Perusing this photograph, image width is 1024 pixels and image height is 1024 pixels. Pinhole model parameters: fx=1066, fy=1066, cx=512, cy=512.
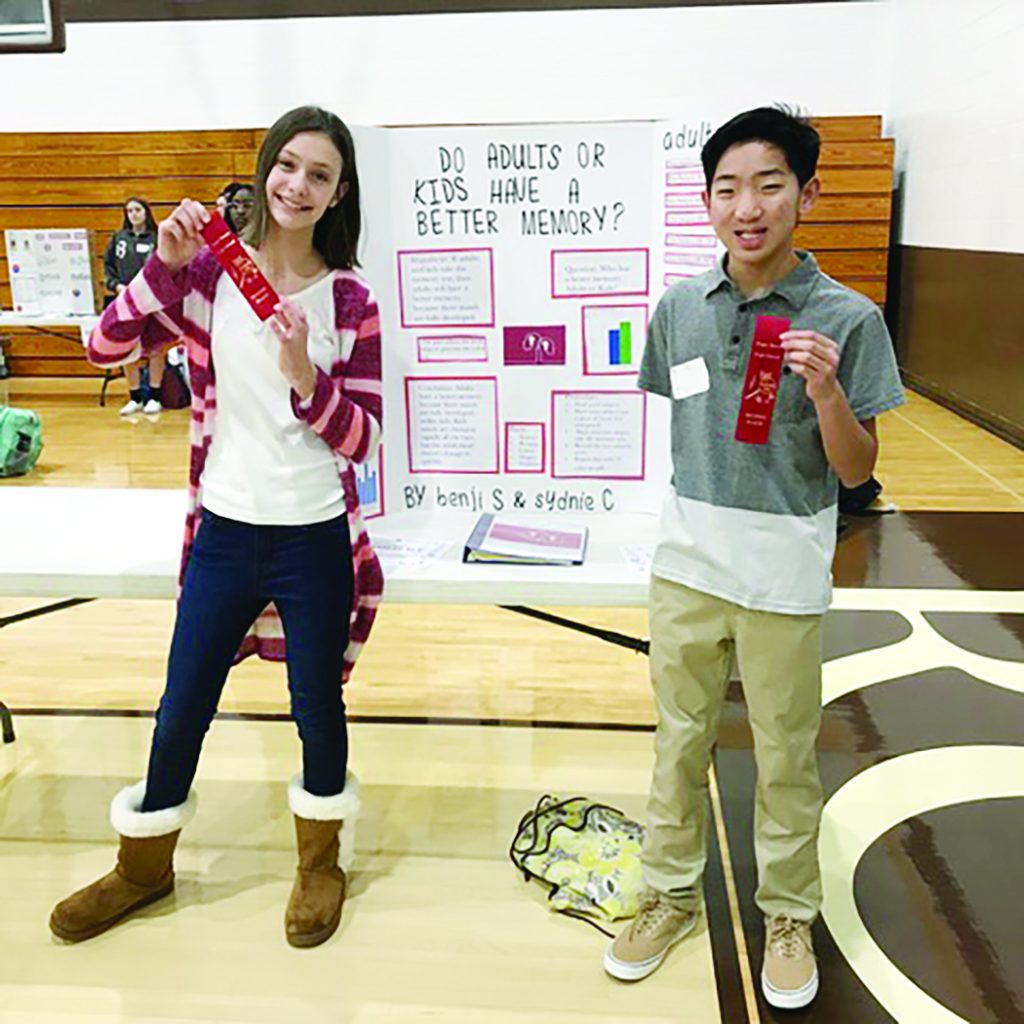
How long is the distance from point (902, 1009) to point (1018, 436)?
505 centimetres

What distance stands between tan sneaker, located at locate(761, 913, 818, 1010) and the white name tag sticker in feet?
3.02

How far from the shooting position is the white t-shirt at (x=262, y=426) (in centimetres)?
182

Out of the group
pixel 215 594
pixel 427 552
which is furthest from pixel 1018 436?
pixel 215 594

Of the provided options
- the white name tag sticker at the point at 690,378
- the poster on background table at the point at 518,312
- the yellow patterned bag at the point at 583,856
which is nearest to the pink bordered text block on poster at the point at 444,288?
the poster on background table at the point at 518,312

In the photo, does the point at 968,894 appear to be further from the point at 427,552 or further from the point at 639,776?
the point at 427,552

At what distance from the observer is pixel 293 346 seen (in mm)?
1716

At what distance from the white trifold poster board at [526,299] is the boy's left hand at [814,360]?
78 cm

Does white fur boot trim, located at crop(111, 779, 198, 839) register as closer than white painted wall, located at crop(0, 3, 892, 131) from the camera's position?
Yes

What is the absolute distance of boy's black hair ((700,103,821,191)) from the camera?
1553 millimetres

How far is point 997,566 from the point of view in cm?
413

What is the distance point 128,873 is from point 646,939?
99 centimetres

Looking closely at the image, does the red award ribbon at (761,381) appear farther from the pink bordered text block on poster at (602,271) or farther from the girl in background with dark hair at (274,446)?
the pink bordered text block on poster at (602,271)

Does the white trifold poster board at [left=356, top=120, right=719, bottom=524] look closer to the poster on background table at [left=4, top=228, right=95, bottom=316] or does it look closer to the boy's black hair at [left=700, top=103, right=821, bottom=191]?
the boy's black hair at [left=700, top=103, right=821, bottom=191]

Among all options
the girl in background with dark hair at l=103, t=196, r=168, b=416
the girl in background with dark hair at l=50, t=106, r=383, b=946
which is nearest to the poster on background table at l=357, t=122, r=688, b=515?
the girl in background with dark hair at l=50, t=106, r=383, b=946
